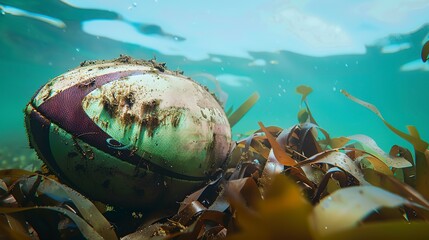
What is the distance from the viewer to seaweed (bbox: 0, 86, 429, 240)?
0.71 meters

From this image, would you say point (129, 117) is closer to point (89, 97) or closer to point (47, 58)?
point (89, 97)

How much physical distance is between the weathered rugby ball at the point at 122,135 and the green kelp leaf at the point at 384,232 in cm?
113

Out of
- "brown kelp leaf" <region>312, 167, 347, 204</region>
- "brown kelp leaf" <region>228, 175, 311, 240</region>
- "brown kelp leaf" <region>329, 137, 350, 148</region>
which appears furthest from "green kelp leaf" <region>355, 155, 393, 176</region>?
"brown kelp leaf" <region>228, 175, 311, 240</region>

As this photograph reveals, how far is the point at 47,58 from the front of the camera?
2411 cm

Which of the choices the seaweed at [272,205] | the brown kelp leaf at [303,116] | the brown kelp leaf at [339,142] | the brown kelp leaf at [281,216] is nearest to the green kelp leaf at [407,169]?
the seaweed at [272,205]

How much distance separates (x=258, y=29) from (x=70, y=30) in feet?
40.6

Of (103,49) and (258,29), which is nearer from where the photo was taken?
(258,29)

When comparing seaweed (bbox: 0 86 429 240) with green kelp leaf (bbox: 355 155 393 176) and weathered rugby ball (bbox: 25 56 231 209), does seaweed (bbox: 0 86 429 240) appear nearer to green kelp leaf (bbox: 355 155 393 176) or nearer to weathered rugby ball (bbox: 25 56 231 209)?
green kelp leaf (bbox: 355 155 393 176)

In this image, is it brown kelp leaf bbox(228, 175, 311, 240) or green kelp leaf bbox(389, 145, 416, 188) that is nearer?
brown kelp leaf bbox(228, 175, 311, 240)

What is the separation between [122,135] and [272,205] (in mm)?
1147

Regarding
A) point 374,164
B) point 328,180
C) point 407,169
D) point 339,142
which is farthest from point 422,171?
point 339,142

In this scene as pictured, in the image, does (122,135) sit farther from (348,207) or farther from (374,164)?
(374,164)

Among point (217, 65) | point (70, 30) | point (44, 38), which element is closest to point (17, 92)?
point (44, 38)

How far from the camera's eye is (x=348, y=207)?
0.75 meters
